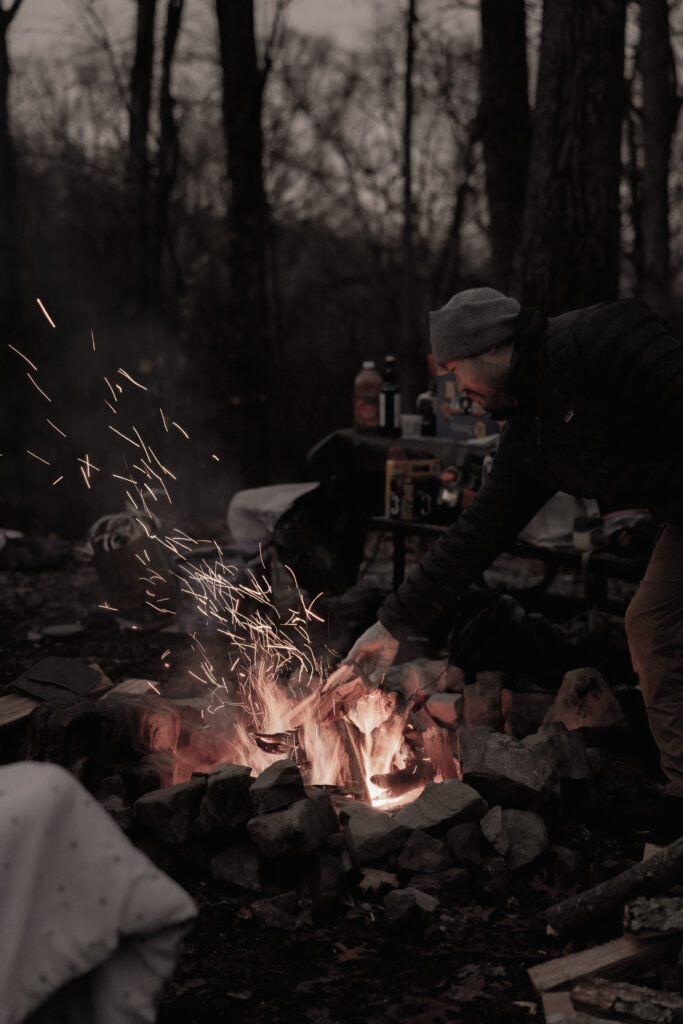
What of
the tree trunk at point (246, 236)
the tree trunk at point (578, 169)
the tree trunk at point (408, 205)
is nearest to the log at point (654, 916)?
the tree trunk at point (578, 169)

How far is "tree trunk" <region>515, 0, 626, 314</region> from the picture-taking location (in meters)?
6.12

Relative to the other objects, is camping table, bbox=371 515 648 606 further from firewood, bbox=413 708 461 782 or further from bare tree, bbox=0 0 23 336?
bare tree, bbox=0 0 23 336

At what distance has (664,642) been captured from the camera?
308 centimetres

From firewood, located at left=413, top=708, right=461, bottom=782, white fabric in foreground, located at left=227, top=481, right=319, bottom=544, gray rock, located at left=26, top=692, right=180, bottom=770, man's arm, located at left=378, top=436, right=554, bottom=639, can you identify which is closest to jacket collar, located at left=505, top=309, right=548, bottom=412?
man's arm, located at left=378, top=436, right=554, bottom=639

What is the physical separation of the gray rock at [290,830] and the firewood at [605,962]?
0.82 metres

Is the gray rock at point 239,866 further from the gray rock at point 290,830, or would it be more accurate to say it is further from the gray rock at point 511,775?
the gray rock at point 511,775

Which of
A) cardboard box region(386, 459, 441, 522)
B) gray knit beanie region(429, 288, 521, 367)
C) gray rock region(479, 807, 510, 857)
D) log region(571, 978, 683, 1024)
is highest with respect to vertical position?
gray knit beanie region(429, 288, 521, 367)

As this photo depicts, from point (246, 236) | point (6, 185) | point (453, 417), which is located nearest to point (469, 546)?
point (453, 417)

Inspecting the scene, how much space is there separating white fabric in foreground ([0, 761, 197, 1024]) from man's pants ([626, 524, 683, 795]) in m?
2.16

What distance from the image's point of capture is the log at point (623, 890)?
2.61 meters

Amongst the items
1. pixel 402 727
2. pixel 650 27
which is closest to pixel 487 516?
pixel 402 727

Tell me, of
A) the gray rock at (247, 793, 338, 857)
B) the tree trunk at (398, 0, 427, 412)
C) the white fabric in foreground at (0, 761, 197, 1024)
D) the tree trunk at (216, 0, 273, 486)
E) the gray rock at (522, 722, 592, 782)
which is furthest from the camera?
the tree trunk at (398, 0, 427, 412)

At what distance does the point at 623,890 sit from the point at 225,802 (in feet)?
4.26

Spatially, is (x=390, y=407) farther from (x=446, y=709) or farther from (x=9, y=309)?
(x=9, y=309)
